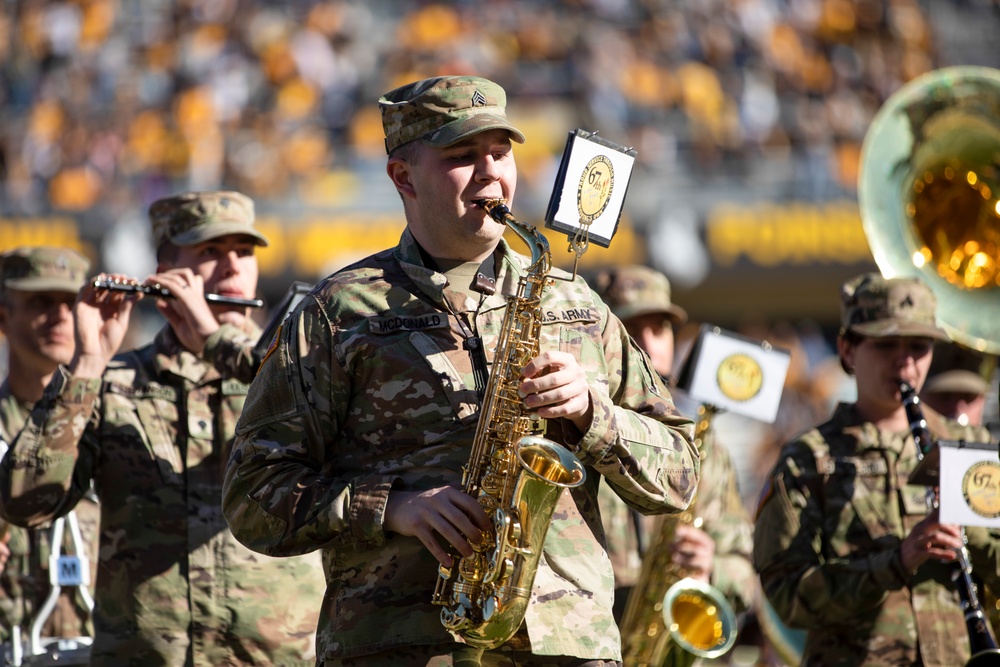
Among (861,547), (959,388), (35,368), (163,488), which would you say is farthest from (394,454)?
(959,388)

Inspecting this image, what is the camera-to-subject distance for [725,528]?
659 centimetres

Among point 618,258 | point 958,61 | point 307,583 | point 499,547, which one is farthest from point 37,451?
point 958,61

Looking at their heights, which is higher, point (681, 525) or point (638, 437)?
point (638, 437)

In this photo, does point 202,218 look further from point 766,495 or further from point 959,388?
point 959,388

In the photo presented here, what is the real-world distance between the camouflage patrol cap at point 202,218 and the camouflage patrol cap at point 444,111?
6.28 feet

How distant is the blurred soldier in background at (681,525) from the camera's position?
20.6 feet

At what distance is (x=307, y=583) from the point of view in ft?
16.7

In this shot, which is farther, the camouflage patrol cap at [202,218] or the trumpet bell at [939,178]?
the trumpet bell at [939,178]

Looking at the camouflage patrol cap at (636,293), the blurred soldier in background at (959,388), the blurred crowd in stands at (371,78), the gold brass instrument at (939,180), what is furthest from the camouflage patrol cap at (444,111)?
the blurred crowd in stands at (371,78)

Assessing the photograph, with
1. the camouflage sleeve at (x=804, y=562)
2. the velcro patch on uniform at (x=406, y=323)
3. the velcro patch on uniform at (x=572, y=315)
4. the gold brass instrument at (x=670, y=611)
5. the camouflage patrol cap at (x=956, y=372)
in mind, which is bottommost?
the gold brass instrument at (x=670, y=611)

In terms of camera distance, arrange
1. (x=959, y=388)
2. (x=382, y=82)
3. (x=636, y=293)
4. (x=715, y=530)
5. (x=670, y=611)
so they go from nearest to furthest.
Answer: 1. (x=670, y=611)
2. (x=715, y=530)
3. (x=636, y=293)
4. (x=959, y=388)
5. (x=382, y=82)

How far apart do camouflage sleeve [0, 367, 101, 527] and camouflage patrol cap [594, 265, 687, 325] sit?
8.65 ft

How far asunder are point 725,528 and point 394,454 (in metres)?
3.45

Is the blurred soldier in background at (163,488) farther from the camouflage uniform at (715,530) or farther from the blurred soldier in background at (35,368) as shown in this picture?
the camouflage uniform at (715,530)
